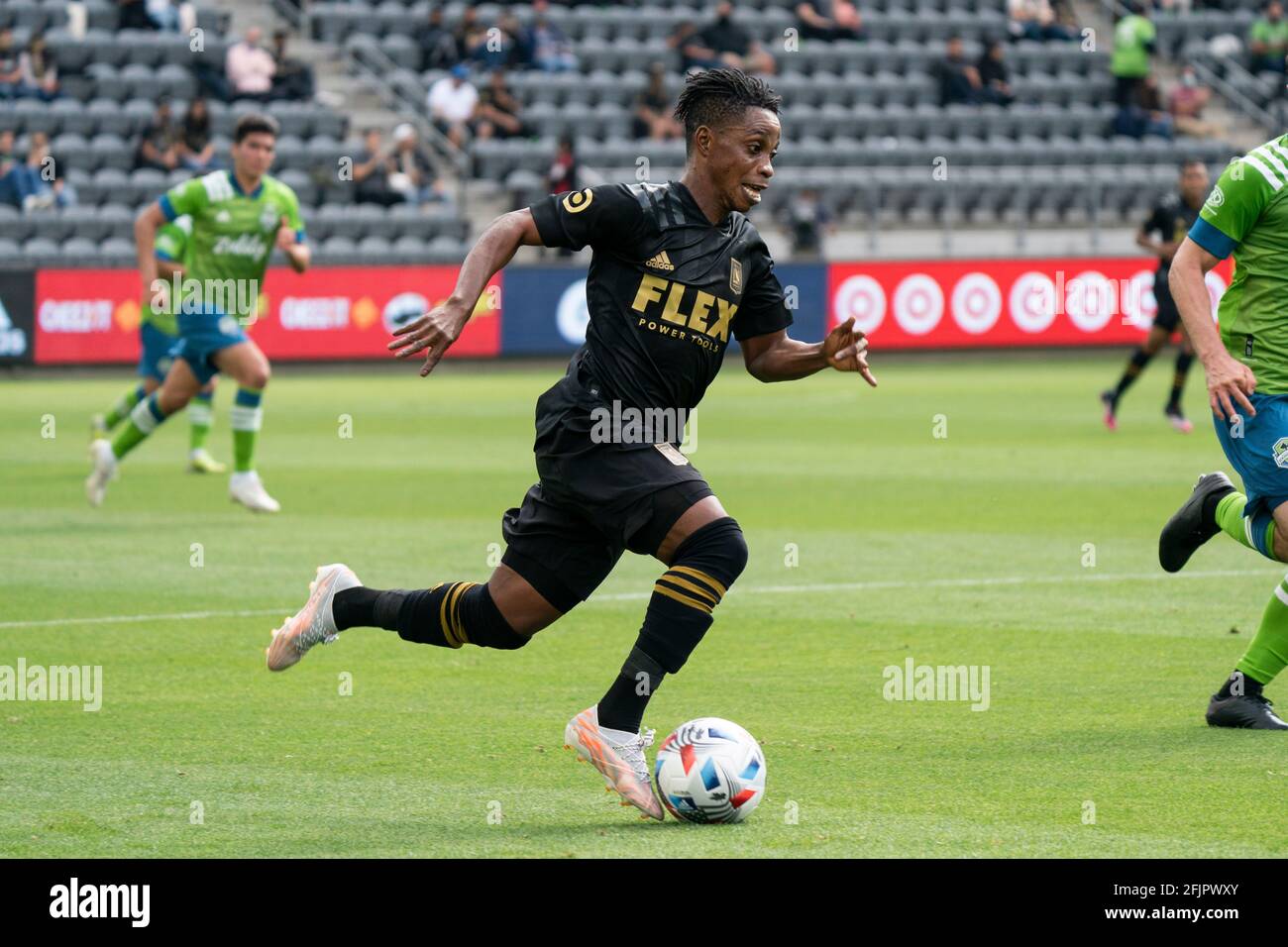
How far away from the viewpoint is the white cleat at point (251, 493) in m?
14.0

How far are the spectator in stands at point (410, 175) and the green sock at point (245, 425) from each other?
48.2ft

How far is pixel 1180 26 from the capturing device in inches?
1437

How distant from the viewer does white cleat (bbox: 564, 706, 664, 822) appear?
5.86 m

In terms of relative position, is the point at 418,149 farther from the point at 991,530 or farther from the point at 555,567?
the point at 555,567

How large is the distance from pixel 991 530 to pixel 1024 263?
17629 mm

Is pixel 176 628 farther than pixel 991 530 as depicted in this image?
No

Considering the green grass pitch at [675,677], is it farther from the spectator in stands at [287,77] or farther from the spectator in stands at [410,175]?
the spectator in stands at [287,77]

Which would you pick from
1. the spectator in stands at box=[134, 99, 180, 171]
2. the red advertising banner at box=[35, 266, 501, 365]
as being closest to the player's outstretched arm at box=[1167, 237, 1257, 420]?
the red advertising banner at box=[35, 266, 501, 365]

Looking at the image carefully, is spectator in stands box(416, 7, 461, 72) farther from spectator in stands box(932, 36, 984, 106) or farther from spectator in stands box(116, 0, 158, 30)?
spectator in stands box(932, 36, 984, 106)

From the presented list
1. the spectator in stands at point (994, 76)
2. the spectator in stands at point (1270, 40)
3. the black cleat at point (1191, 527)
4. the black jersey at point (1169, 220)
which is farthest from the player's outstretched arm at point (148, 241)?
the spectator in stands at point (1270, 40)

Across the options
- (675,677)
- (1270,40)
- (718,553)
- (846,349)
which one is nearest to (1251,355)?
(846,349)

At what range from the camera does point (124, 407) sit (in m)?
15.7
